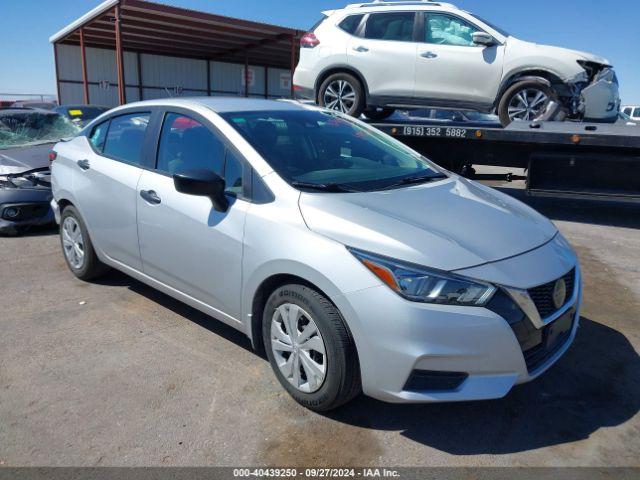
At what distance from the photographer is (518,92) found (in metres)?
7.02

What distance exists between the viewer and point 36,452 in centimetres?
250

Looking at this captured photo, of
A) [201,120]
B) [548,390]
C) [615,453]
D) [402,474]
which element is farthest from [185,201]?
[615,453]

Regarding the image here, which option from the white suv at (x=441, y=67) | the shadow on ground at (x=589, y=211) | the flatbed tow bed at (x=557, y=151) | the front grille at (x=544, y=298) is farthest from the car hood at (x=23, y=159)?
the shadow on ground at (x=589, y=211)

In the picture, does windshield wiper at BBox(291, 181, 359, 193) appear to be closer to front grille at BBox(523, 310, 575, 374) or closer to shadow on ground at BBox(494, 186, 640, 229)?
front grille at BBox(523, 310, 575, 374)

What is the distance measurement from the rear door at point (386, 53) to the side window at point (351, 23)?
0.37 feet

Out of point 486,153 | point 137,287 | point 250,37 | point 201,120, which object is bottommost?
point 137,287

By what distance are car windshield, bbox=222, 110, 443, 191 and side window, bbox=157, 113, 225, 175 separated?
0.20 meters

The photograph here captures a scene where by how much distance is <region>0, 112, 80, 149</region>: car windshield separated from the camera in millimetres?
7434

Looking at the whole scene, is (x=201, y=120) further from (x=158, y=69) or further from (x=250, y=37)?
(x=158, y=69)

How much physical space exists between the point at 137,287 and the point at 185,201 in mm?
1654

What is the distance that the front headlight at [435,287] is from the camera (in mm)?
2363

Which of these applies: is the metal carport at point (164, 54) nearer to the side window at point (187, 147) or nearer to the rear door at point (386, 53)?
the rear door at point (386, 53)

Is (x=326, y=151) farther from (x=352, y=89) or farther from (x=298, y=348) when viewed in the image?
(x=352, y=89)

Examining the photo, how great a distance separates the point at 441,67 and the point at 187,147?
4774 mm
